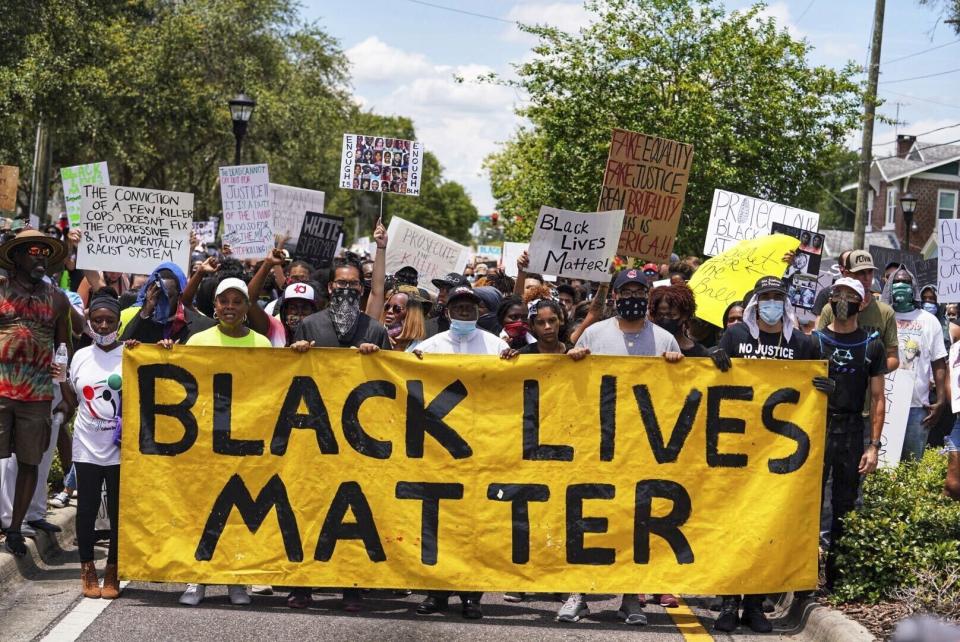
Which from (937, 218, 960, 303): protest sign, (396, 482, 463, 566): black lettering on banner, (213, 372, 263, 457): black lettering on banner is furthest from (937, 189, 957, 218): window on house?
(213, 372, 263, 457): black lettering on banner

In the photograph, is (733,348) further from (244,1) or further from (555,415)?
(244,1)

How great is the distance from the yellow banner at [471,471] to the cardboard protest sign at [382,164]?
20.9 feet

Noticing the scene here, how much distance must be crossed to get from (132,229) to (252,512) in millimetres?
5071

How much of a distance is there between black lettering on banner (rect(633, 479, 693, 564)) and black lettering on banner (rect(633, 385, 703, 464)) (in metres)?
0.15

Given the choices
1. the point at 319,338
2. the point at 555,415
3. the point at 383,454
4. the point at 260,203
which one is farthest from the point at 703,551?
the point at 260,203

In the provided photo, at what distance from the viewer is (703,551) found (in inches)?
287

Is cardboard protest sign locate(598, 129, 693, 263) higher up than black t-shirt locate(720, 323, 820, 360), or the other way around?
cardboard protest sign locate(598, 129, 693, 263)

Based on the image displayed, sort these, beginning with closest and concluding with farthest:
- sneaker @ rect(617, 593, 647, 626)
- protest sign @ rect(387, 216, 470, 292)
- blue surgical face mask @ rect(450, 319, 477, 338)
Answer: sneaker @ rect(617, 593, 647, 626)
blue surgical face mask @ rect(450, 319, 477, 338)
protest sign @ rect(387, 216, 470, 292)

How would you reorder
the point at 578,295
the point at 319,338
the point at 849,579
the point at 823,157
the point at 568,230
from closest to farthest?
the point at 849,579 < the point at 319,338 < the point at 568,230 < the point at 578,295 < the point at 823,157

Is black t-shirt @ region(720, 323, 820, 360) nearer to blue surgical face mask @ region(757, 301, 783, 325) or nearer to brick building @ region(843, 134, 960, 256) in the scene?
blue surgical face mask @ region(757, 301, 783, 325)

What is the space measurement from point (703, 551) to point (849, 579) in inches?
31.6

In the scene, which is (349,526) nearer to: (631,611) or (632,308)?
(631,611)

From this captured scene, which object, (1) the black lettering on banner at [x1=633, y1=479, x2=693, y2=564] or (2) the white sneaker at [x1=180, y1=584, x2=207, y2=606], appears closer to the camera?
(2) the white sneaker at [x1=180, y1=584, x2=207, y2=606]

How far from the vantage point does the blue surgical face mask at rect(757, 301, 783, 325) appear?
24.8 feet
